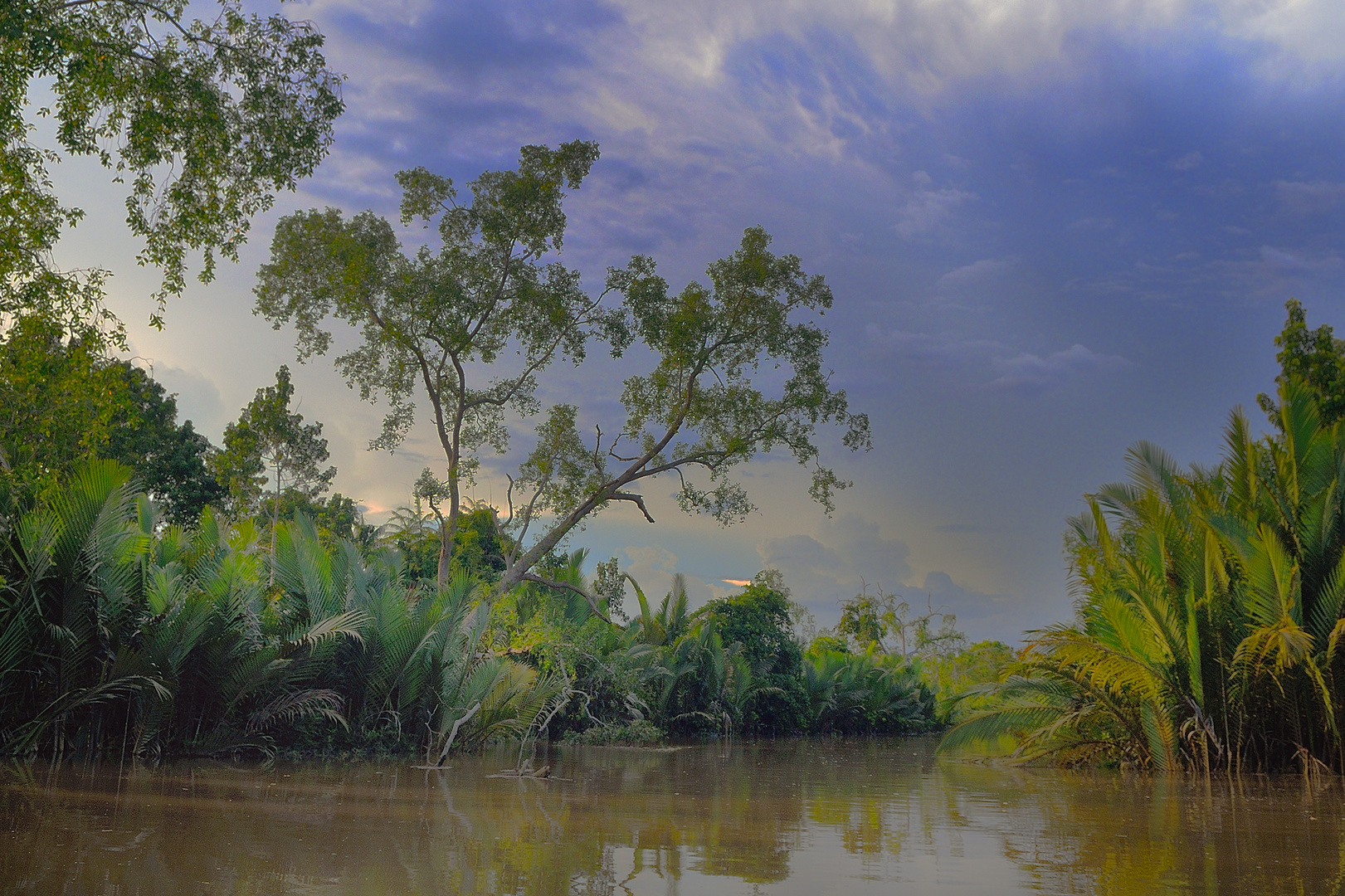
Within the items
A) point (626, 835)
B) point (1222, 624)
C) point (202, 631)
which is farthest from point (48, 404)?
point (1222, 624)

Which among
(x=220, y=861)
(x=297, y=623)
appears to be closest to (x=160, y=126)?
(x=297, y=623)

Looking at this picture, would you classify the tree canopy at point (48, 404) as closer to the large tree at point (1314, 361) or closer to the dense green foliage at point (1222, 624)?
the dense green foliage at point (1222, 624)

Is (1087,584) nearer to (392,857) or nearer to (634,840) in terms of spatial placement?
(634,840)

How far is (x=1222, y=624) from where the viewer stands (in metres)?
11.3

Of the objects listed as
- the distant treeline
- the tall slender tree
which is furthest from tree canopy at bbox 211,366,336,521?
the distant treeline

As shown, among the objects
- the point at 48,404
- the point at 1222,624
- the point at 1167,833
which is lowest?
the point at 1167,833

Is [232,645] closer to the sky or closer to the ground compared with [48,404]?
closer to the ground

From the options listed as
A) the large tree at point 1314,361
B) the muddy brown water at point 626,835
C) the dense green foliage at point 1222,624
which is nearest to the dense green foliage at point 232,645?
the muddy brown water at point 626,835

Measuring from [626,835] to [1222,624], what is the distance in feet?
30.0

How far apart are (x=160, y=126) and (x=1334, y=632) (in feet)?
46.7

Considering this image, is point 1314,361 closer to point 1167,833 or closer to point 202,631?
point 1167,833

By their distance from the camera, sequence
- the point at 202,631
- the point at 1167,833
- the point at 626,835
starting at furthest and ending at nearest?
the point at 202,631 → the point at 1167,833 → the point at 626,835

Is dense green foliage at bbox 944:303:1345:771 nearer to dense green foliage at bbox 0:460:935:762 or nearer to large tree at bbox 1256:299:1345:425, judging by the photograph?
large tree at bbox 1256:299:1345:425

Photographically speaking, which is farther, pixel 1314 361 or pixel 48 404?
pixel 1314 361
